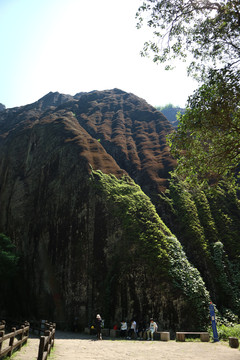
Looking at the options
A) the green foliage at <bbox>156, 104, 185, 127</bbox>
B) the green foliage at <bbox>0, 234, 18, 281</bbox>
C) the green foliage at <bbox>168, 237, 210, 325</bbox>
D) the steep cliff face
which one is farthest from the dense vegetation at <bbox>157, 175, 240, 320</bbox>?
the green foliage at <bbox>156, 104, 185, 127</bbox>

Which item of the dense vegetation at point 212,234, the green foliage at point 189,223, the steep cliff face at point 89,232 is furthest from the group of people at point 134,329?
the green foliage at point 189,223

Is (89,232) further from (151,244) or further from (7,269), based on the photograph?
(7,269)

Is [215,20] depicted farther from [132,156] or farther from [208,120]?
[132,156]

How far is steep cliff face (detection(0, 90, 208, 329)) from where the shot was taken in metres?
23.3

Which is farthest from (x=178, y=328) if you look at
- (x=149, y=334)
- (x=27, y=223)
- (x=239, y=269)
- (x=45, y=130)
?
(x=45, y=130)

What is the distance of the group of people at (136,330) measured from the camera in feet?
62.2

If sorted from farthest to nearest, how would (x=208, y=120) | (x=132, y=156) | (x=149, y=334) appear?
(x=132, y=156)
(x=149, y=334)
(x=208, y=120)

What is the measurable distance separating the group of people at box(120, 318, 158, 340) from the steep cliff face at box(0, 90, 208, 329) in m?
1.05

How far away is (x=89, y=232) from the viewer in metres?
30.4

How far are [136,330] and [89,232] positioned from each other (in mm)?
12376

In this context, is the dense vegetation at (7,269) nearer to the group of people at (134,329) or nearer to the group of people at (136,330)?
the group of people at (134,329)

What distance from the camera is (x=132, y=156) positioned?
2240 inches

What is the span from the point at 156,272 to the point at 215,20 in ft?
67.1

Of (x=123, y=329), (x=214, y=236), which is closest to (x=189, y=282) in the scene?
(x=123, y=329)
